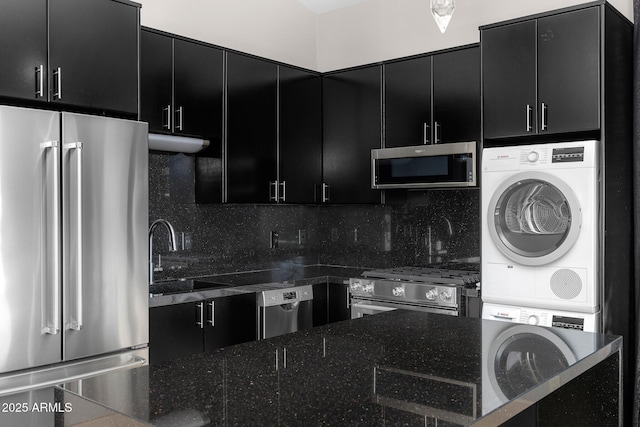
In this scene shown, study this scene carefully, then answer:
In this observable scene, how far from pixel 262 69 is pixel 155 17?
0.78m

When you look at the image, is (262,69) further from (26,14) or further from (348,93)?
(26,14)

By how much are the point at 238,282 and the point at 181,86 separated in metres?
1.28

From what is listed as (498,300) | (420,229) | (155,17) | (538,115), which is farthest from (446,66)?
(155,17)

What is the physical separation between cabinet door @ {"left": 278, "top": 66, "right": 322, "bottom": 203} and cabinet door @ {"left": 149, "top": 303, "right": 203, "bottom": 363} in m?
1.23

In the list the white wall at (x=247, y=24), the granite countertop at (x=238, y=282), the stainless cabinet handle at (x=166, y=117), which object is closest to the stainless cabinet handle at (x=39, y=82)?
the stainless cabinet handle at (x=166, y=117)

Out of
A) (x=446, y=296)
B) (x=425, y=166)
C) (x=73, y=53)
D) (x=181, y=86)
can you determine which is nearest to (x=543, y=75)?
(x=425, y=166)

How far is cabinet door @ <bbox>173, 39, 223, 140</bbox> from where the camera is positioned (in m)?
3.61

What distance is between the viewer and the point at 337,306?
4.26m

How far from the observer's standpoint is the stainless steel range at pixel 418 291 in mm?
3657

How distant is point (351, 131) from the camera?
14.7 feet

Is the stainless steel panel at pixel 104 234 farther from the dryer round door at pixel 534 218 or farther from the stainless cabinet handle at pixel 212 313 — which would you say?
the dryer round door at pixel 534 218

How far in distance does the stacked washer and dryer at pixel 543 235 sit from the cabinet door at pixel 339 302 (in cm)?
105

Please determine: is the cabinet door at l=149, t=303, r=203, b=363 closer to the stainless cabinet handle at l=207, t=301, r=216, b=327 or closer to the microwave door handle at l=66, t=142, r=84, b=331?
the stainless cabinet handle at l=207, t=301, r=216, b=327

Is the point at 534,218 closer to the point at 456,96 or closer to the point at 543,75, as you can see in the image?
the point at 543,75
